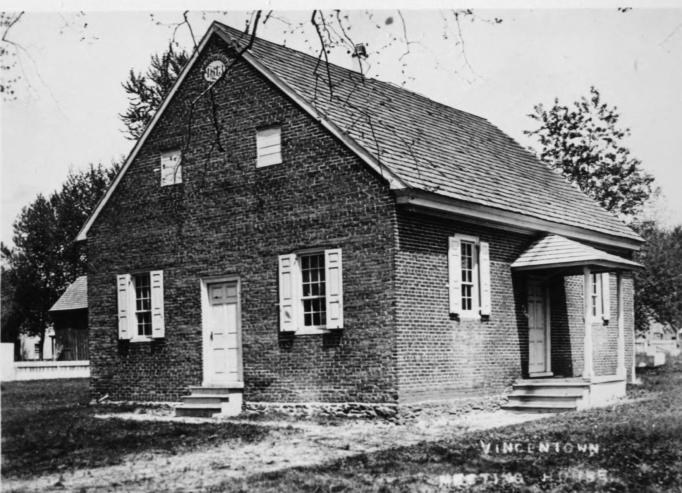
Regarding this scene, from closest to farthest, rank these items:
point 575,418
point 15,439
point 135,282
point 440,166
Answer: point 15,439
point 575,418
point 440,166
point 135,282

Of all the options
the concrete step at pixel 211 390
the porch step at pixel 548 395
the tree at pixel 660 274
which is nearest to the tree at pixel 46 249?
the concrete step at pixel 211 390

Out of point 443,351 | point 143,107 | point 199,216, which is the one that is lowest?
point 443,351

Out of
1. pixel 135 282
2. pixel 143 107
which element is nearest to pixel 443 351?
pixel 135 282

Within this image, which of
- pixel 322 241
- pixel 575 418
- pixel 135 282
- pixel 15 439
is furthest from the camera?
pixel 135 282

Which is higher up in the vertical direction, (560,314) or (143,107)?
(143,107)

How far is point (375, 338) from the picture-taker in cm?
1549

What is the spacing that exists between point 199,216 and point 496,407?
7.12 m

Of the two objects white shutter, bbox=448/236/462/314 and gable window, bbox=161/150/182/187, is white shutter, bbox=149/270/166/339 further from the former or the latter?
white shutter, bbox=448/236/462/314

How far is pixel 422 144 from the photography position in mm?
18484

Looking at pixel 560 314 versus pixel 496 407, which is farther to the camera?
pixel 560 314

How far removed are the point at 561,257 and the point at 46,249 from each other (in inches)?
1225

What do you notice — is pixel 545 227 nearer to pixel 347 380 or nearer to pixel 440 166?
pixel 440 166

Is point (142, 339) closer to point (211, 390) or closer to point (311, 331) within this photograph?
point (211, 390)

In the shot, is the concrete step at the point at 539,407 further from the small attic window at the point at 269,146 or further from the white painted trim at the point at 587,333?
the small attic window at the point at 269,146
